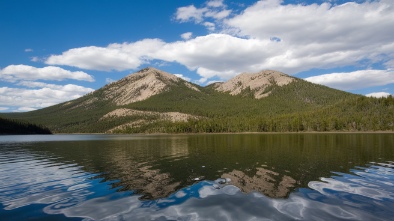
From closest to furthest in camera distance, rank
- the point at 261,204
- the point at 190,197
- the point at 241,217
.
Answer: the point at 241,217
the point at 261,204
the point at 190,197

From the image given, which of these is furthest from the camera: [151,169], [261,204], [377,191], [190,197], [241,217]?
[151,169]

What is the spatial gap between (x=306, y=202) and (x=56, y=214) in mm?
20705

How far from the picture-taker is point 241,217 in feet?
66.9

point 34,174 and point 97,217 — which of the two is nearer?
point 97,217

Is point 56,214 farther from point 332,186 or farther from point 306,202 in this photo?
point 332,186

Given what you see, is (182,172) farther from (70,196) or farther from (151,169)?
(70,196)

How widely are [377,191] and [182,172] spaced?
2353cm

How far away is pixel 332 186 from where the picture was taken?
97.5ft

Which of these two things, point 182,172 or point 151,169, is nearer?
point 182,172

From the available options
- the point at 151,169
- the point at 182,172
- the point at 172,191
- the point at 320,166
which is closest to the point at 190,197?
the point at 172,191

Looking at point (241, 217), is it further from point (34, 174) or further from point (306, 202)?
point (34, 174)

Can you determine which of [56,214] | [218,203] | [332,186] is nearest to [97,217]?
[56,214]

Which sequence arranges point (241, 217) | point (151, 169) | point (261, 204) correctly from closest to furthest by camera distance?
point (241, 217) → point (261, 204) → point (151, 169)

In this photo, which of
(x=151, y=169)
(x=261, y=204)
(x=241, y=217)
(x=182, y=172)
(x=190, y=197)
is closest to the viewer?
(x=241, y=217)
